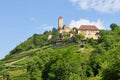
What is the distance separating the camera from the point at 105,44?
11294 cm

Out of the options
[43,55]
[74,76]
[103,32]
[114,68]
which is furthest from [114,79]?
[103,32]

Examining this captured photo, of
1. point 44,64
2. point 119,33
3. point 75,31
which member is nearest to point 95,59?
point 44,64

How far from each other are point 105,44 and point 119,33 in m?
13.8

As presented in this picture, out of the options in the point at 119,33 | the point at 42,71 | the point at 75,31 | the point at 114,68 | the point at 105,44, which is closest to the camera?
the point at 114,68

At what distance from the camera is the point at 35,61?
263 ft

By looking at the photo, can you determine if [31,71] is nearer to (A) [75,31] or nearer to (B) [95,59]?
(B) [95,59]

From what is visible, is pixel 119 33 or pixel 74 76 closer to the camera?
pixel 74 76

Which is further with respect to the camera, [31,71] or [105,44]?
[105,44]

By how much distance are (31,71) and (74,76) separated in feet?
48.4

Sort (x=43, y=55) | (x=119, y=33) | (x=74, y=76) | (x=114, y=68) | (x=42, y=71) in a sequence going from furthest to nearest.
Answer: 1. (x=119, y=33)
2. (x=43, y=55)
3. (x=42, y=71)
4. (x=74, y=76)
5. (x=114, y=68)

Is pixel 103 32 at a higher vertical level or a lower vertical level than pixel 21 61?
higher

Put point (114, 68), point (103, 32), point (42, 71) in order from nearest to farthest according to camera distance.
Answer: point (114, 68) < point (42, 71) < point (103, 32)

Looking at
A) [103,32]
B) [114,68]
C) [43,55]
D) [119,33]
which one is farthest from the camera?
[103,32]

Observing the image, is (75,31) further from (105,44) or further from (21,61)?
(105,44)
